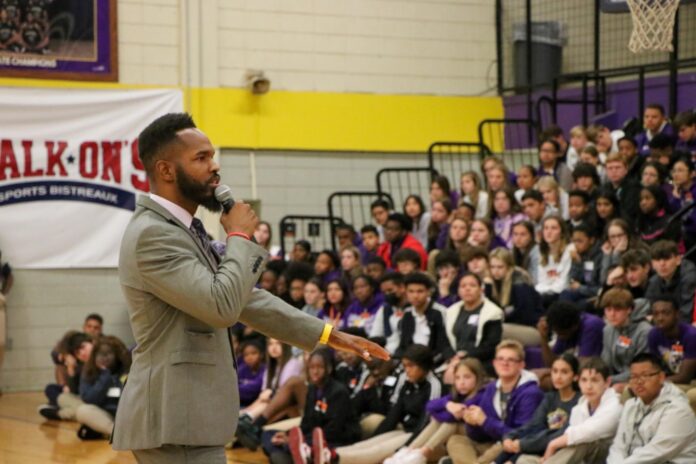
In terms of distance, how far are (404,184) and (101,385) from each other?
15.5 ft

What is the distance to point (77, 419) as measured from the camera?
973 cm

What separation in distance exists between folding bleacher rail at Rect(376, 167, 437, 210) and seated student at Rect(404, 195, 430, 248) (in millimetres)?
2270

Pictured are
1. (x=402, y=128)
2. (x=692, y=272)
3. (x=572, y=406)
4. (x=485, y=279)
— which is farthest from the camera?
(x=402, y=128)

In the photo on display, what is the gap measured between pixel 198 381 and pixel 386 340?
573cm

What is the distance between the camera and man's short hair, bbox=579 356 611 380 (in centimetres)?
653

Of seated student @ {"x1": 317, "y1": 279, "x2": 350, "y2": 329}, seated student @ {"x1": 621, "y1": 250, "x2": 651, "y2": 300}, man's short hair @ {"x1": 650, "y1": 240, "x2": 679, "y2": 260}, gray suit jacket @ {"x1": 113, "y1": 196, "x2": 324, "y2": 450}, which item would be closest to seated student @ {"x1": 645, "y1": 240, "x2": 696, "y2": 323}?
man's short hair @ {"x1": 650, "y1": 240, "x2": 679, "y2": 260}

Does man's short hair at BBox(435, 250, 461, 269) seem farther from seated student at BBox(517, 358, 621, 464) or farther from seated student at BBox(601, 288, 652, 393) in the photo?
seated student at BBox(517, 358, 621, 464)

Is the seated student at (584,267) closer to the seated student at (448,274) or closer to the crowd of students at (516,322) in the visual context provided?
the crowd of students at (516,322)

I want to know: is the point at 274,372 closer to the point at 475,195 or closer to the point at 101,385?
the point at 101,385

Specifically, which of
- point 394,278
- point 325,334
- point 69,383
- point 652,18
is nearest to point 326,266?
point 394,278

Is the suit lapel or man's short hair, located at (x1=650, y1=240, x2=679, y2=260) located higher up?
the suit lapel

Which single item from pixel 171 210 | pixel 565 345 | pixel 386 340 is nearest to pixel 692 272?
pixel 565 345

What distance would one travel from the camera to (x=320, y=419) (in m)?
8.05

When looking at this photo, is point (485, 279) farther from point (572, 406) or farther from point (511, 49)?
point (511, 49)
